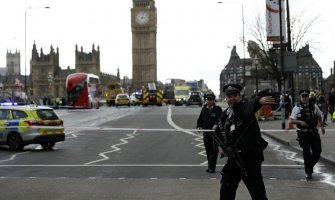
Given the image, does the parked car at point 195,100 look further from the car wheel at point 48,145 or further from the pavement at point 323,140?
the car wheel at point 48,145

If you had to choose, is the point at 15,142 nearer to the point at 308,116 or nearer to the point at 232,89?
the point at 308,116

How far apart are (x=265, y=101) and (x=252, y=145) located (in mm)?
606

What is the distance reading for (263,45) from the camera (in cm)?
5594

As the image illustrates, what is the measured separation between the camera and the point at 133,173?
40.6 ft

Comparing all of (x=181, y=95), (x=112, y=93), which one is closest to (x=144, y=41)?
(x=112, y=93)

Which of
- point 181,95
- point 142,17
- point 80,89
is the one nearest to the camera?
point 80,89

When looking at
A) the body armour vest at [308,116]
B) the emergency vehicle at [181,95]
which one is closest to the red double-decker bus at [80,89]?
the emergency vehicle at [181,95]

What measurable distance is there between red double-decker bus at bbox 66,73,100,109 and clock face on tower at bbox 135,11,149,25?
10943 cm

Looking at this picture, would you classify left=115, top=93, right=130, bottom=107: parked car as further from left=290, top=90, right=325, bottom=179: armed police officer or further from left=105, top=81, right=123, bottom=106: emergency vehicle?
left=290, top=90, right=325, bottom=179: armed police officer

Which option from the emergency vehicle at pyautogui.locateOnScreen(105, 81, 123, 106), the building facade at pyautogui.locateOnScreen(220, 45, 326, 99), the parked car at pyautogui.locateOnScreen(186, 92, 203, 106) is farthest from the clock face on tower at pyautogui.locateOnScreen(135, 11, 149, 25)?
the parked car at pyautogui.locateOnScreen(186, 92, 203, 106)

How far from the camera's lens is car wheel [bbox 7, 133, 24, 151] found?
59.6 ft

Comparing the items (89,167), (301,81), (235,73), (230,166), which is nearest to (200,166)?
(89,167)

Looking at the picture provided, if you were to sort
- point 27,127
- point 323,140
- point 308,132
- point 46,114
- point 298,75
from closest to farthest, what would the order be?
point 308,132, point 27,127, point 46,114, point 323,140, point 298,75

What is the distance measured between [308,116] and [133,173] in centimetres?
381
